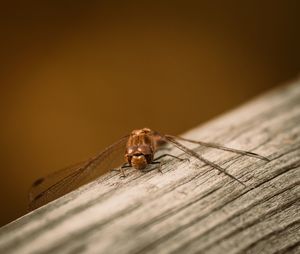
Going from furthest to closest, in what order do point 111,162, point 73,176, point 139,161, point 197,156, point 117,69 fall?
point 117,69, point 111,162, point 73,176, point 139,161, point 197,156

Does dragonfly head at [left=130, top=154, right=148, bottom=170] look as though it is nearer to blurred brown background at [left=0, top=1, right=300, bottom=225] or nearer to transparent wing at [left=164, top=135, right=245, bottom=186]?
transparent wing at [left=164, top=135, right=245, bottom=186]

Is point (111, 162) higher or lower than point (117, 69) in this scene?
lower

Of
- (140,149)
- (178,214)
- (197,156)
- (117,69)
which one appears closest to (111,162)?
(140,149)

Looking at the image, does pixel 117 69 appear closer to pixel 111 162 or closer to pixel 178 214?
pixel 111 162

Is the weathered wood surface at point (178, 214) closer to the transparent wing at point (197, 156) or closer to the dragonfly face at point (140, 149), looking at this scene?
the transparent wing at point (197, 156)

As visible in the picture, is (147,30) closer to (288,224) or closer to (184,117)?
(184,117)

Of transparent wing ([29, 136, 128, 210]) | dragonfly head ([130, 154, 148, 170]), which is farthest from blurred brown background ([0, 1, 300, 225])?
dragonfly head ([130, 154, 148, 170])
